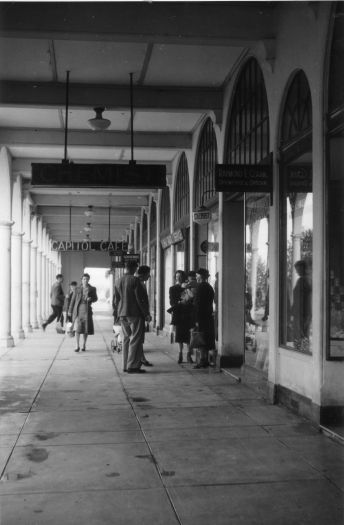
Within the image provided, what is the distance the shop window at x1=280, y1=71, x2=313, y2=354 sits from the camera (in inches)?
289

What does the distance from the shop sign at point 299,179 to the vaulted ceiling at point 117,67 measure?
1.80 m

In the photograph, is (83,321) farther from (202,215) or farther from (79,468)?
(79,468)

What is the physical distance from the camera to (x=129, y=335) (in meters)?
10.9

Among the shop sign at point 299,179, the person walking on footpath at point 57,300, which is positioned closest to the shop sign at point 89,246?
the person walking on footpath at point 57,300

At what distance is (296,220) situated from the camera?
7.77 meters

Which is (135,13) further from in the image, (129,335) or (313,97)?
(129,335)

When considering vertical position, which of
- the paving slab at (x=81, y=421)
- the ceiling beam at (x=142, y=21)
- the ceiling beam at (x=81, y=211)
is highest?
the ceiling beam at (x=142, y=21)

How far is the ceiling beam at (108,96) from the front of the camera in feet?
35.9

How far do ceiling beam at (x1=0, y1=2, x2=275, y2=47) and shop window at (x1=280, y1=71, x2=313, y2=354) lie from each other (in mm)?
1079

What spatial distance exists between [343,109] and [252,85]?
3.89m

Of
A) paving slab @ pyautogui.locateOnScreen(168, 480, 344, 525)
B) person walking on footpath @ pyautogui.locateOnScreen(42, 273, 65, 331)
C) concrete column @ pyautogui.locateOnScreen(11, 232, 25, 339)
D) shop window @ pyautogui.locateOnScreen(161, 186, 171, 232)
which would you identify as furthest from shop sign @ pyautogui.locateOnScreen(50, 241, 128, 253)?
paving slab @ pyautogui.locateOnScreen(168, 480, 344, 525)

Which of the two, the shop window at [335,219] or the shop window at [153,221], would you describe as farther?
the shop window at [153,221]

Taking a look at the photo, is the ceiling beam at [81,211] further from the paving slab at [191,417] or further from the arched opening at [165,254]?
the paving slab at [191,417]

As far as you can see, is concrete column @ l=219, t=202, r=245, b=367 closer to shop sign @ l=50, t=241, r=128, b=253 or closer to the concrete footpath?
the concrete footpath
